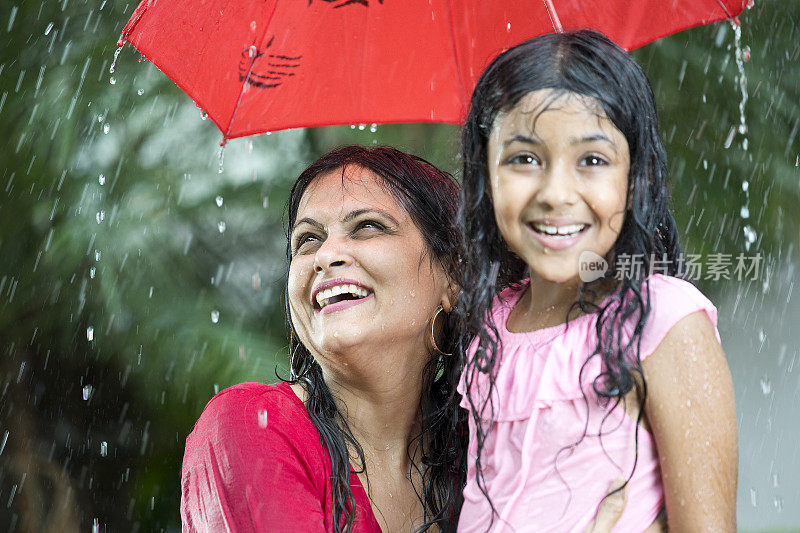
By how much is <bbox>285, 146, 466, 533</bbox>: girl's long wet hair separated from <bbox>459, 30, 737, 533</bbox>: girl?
517 millimetres

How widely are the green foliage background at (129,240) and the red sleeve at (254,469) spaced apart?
2096 mm

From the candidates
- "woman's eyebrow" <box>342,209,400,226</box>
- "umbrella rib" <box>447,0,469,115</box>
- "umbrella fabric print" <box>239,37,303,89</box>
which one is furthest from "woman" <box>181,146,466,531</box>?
"umbrella fabric print" <box>239,37,303,89</box>

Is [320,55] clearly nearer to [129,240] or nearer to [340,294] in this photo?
[340,294]

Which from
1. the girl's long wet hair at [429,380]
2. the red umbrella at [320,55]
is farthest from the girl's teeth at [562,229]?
the red umbrella at [320,55]

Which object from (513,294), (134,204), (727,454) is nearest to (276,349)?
(134,204)

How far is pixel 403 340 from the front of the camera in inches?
103

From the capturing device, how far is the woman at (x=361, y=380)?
2.42 meters

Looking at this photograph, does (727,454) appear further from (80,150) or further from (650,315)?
(80,150)

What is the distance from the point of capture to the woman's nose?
253cm

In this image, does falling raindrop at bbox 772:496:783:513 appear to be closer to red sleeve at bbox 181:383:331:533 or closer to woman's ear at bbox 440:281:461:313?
woman's ear at bbox 440:281:461:313

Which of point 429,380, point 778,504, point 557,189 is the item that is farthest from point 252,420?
point 778,504

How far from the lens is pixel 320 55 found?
9.61 ft

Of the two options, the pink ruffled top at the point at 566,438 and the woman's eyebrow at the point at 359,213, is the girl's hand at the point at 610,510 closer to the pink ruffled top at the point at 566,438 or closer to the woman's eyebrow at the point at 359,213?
the pink ruffled top at the point at 566,438

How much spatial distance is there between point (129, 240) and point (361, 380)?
8.20ft
